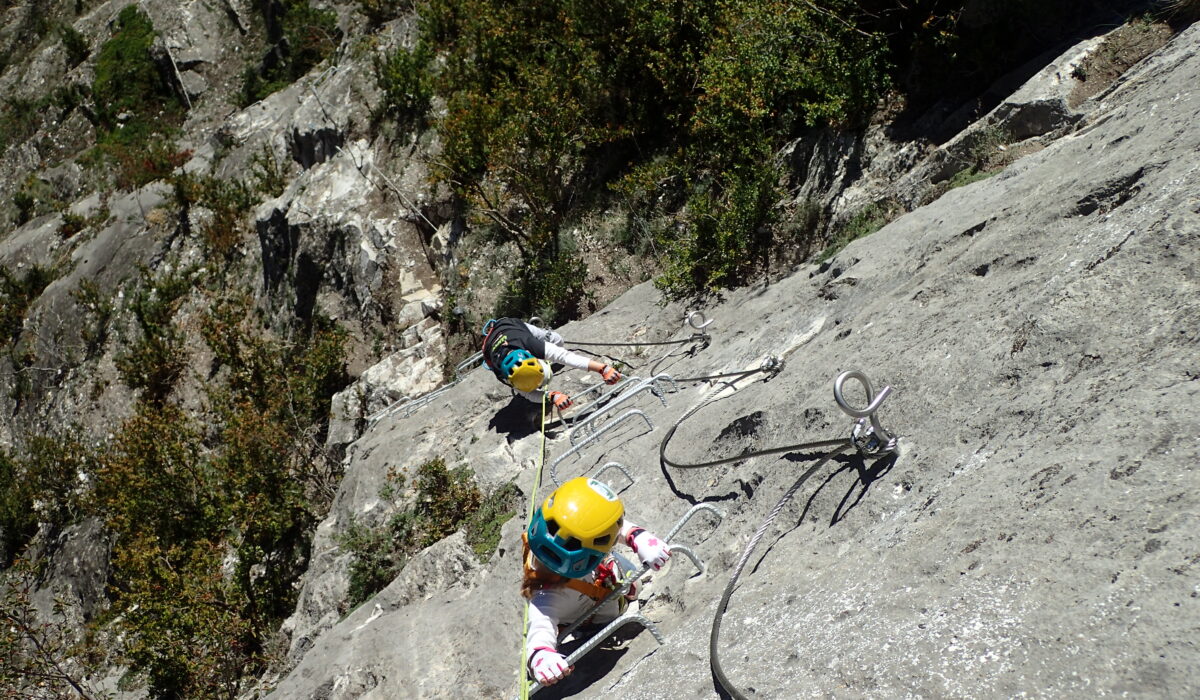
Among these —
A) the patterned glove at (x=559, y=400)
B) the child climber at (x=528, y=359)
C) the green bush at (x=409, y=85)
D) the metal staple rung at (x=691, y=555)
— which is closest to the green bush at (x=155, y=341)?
the green bush at (x=409, y=85)

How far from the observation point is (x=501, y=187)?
14797 mm

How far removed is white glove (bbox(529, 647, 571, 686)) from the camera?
4.24 meters

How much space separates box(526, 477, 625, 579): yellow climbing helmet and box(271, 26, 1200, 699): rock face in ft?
1.89

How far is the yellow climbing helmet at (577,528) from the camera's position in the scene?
4.36 metres

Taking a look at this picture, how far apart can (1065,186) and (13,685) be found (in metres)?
13.4

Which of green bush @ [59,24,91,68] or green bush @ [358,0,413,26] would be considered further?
green bush @ [59,24,91,68]

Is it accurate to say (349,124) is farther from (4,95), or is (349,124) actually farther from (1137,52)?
(4,95)

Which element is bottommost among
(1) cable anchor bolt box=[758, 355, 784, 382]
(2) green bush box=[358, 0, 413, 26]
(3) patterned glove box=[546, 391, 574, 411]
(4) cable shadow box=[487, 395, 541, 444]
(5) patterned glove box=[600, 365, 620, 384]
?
(4) cable shadow box=[487, 395, 541, 444]

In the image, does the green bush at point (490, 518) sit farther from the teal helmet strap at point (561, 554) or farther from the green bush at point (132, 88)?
the green bush at point (132, 88)

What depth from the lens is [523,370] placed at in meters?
7.96

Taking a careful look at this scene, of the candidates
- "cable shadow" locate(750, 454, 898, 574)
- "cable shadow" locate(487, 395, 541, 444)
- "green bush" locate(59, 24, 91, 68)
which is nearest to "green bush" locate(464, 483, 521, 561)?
"cable shadow" locate(487, 395, 541, 444)

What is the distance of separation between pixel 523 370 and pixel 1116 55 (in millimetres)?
6357

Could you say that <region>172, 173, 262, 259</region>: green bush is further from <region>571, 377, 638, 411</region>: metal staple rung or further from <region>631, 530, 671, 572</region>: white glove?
<region>631, 530, 671, 572</region>: white glove

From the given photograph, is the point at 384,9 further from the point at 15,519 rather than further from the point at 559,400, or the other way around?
the point at 559,400
